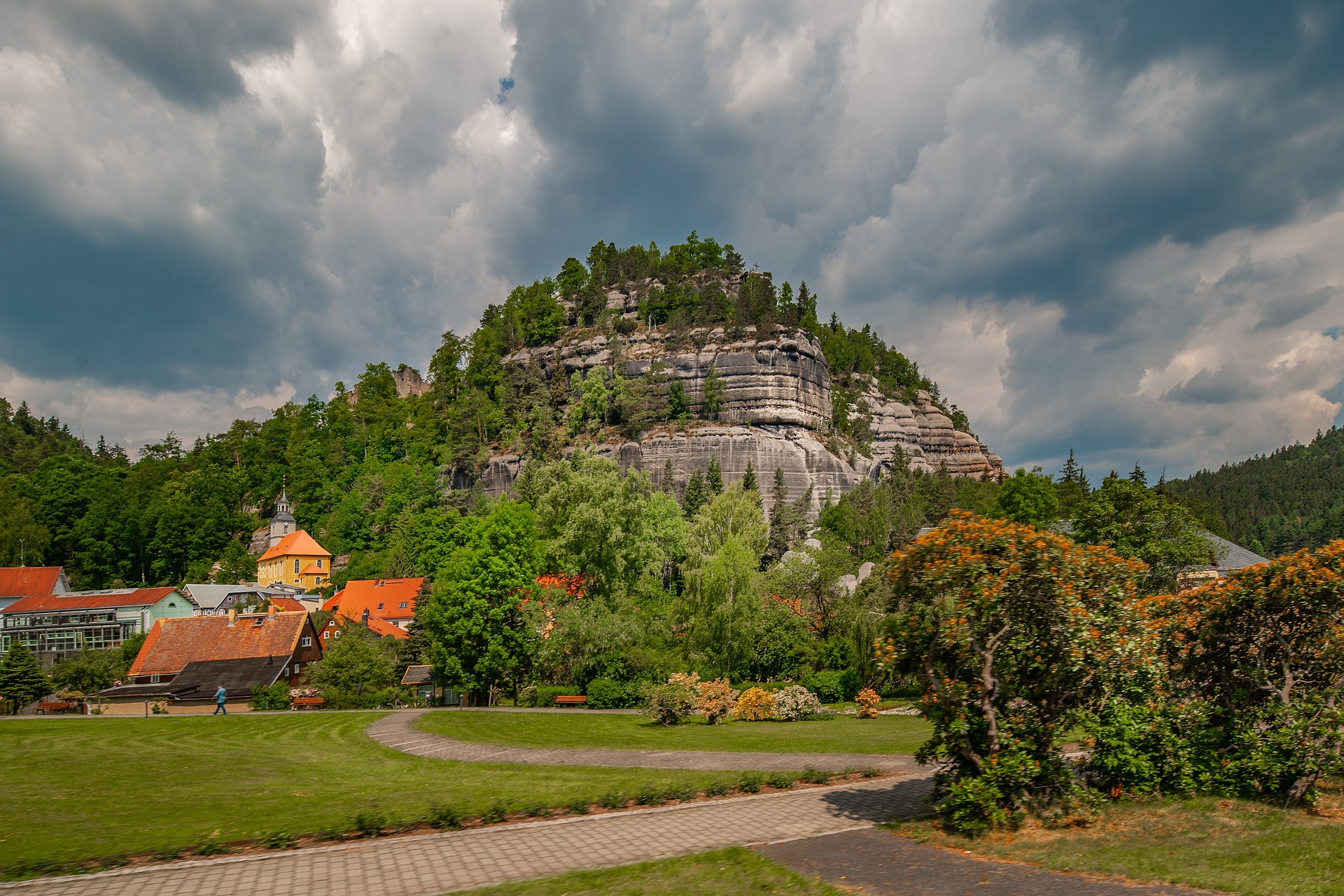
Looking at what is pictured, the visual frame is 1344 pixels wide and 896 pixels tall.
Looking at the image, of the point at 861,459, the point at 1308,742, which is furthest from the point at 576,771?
the point at 861,459

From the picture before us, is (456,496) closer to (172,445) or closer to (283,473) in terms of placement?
(283,473)

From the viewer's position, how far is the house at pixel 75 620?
62531mm

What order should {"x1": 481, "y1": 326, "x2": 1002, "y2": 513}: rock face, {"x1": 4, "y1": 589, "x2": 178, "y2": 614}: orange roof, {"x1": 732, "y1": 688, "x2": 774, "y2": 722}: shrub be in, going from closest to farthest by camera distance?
1. {"x1": 732, "y1": 688, "x2": 774, "y2": 722}: shrub
2. {"x1": 4, "y1": 589, "x2": 178, "y2": 614}: orange roof
3. {"x1": 481, "y1": 326, "x2": 1002, "y2": 513}: rock face

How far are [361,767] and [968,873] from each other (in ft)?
42.8

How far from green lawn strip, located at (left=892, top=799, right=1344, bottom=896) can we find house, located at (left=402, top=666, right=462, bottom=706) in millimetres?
36836

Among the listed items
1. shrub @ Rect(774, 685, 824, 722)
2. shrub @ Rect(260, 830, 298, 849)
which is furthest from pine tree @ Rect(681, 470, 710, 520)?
shrub @ Rect(260, 830, 298, 849)

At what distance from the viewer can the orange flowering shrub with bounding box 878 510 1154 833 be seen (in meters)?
9.60

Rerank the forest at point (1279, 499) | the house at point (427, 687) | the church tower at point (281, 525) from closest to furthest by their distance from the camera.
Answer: the house at point (427, 687) → the church tower at point (281, 525) → the forest at point (1279, 499)

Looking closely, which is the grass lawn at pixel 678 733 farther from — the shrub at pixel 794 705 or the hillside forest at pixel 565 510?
the hillside forest at pixel 565 510

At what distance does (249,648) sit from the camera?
43125mm

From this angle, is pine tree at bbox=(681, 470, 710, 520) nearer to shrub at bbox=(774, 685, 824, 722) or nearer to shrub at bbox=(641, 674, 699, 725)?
shrub at bbox=(774, 685, 824, 722)

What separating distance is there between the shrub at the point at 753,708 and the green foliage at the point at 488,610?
1200cm

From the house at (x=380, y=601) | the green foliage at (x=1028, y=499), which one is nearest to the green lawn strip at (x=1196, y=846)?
the green foliage at (x=1028, y=499)

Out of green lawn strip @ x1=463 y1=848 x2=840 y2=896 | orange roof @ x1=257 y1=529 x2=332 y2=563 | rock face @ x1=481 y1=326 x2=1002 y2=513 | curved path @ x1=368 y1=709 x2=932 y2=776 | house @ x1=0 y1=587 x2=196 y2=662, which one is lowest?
curved path @ x1=368 y1=709 x2=932 y2=776
